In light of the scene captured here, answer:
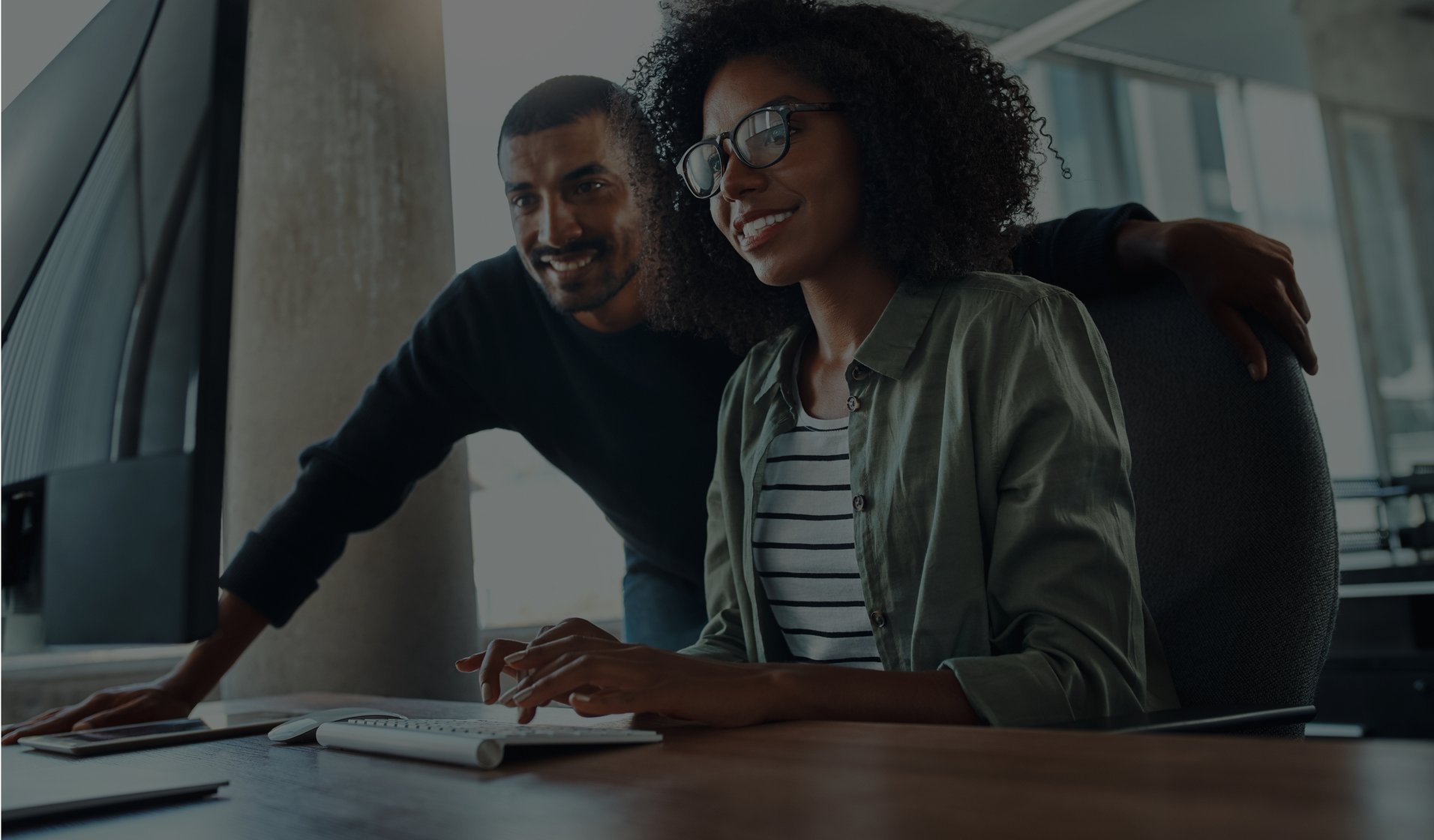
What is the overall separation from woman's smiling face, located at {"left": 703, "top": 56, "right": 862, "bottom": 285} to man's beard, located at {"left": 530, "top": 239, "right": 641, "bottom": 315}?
1.88ft

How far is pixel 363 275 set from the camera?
6.87ft

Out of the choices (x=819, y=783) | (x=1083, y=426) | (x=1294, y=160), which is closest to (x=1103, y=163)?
(x=1294, y=160)

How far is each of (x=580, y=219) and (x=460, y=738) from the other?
4.48ft

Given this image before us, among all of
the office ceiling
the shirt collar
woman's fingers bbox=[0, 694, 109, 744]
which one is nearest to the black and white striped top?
the shirt collar

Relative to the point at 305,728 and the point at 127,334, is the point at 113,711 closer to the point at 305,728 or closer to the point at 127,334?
the point at 305,728

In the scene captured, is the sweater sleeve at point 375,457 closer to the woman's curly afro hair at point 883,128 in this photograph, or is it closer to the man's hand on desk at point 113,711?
the man's hand on desk at point 113,711

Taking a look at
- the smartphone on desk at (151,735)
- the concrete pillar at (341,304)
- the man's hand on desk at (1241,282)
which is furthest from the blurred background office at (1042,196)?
the man's hand on desk at (1241,282)

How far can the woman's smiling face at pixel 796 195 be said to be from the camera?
128 centimetres

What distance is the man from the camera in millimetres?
1826

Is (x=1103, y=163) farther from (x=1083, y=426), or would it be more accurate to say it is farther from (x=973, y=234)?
(x=1083, y=426)

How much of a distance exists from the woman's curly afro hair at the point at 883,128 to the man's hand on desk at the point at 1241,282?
0.24 metres

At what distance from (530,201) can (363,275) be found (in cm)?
37

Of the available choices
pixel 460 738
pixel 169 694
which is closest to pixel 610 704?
pixel 460 738

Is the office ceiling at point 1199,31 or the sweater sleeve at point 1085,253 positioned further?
the office ceiling at point 1199,31
